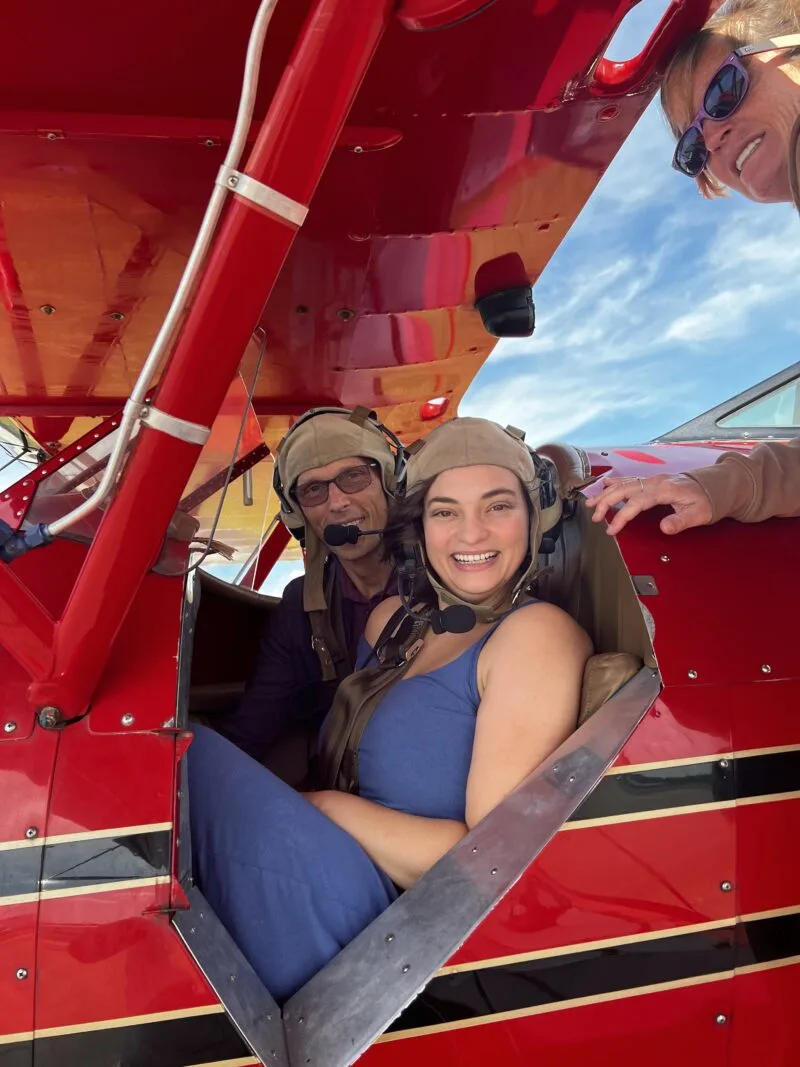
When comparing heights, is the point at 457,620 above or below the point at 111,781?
above

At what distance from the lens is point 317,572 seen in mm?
2482

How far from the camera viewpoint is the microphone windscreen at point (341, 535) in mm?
2354

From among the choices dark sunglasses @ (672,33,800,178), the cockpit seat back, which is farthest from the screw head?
dark sunglasses @ (672,33,800,178)

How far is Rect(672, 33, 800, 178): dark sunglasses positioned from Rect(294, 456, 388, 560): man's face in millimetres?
1333

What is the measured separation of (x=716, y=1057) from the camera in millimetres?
1373

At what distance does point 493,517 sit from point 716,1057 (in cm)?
111

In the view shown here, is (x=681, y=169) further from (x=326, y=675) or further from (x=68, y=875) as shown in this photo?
(x=68, y=875)

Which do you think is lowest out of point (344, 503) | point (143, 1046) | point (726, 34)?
point (143, 1046)

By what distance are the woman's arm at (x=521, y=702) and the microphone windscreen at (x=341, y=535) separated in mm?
850

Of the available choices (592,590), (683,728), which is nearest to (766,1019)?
(683,728)

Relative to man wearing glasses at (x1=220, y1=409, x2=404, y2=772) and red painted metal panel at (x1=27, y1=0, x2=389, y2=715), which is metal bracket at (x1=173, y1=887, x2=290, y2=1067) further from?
man wearing glasses at (x1=220, y1=409, x2=404, y2=772)

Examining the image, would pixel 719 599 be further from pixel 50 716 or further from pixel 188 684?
pixel 50 716

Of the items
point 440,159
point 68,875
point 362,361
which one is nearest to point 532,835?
point 68,875

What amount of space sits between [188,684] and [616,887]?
0.89 m
